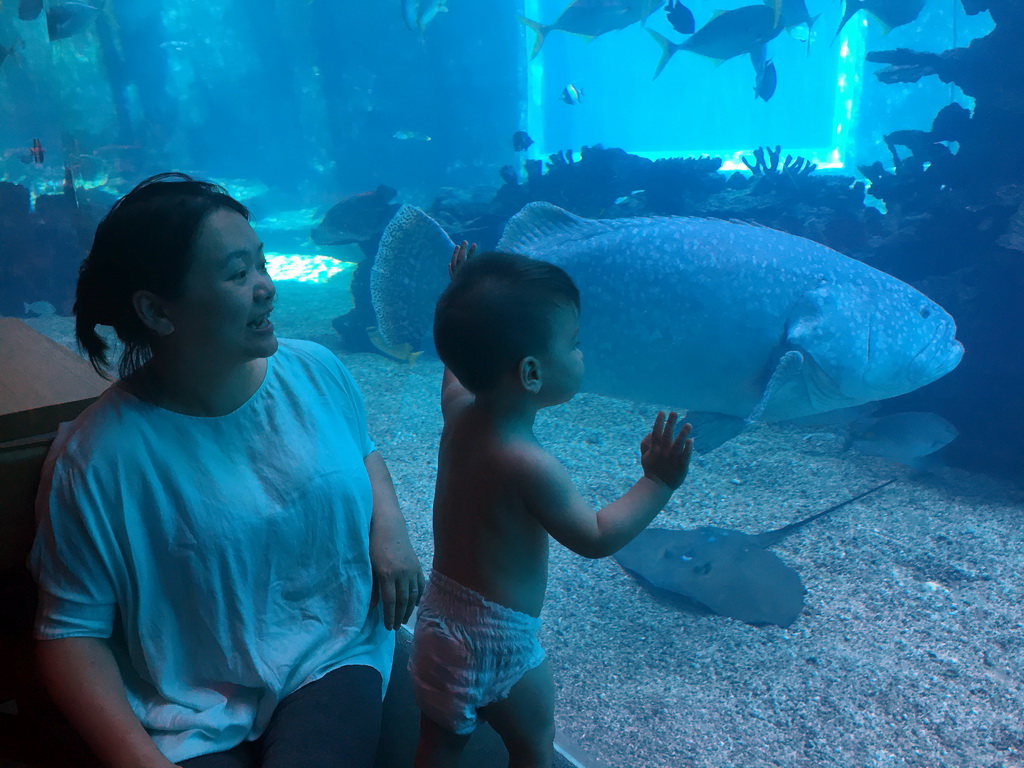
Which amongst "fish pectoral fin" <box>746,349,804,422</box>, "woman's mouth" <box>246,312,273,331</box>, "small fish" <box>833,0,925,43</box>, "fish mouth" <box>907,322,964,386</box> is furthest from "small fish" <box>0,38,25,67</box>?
"small fish" <box>833,0,925,43</box>

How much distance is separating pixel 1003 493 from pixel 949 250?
1.99 m

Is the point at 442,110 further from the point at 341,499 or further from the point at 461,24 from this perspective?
the point at 341,499

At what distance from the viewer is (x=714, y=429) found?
3832mm

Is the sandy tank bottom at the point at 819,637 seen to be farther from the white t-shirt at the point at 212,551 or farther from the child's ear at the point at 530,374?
the child's ear at the point at 530,374

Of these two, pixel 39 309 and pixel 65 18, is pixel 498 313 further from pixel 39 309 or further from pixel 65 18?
pixel 65 18

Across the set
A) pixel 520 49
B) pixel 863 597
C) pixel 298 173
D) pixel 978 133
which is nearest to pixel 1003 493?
pixel 863 597

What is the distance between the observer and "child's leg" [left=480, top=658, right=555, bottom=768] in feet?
4.55

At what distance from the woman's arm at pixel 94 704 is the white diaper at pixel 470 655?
21.8 inches

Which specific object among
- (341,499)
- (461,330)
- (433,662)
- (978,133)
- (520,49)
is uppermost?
(520,49)

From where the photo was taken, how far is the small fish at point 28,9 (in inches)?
265

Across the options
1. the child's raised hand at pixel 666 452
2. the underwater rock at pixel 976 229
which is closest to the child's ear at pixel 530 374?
the child's raised hand at pixel 666 452

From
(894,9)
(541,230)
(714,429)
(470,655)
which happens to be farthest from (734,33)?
(470,655)

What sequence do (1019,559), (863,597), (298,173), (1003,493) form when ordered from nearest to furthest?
1. (863,597)
2. (1019,559)
3. (1003,493)
4. (298,173)

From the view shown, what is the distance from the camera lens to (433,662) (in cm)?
141
